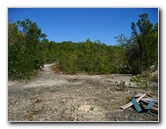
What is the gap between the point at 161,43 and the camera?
14.0ft

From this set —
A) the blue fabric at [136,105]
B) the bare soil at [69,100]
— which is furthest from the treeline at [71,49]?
the blue fabric at [136,105]

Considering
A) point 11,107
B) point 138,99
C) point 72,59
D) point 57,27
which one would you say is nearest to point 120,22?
point 57,27

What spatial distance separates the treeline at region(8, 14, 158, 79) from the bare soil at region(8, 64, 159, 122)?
0.38 meters

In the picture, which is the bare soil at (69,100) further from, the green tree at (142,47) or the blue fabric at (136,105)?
the green tree at (142,47)

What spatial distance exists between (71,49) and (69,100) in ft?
4.14

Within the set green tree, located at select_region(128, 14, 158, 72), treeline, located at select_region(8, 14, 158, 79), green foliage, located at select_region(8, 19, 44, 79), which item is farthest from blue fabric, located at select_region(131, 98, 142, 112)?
green foliage, located at select_region(8, 19, 44, 79)

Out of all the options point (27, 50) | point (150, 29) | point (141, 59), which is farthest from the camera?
point (141, 59)

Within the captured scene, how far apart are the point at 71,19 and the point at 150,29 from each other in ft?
5.33

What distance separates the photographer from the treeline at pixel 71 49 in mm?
4613

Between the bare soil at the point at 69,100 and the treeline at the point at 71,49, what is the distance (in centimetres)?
38

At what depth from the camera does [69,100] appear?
4.84 m

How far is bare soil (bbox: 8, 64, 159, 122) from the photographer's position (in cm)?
408

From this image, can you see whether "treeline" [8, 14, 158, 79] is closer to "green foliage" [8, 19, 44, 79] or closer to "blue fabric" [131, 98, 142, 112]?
"green foliage" [8, 19, 44, 79]

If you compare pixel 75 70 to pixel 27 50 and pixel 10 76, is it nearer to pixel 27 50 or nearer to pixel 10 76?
pixel 27 50
